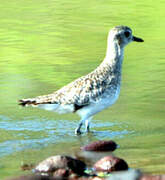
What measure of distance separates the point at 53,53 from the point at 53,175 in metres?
9.53

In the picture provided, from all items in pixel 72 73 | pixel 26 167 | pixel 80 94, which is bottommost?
pixel 26 167

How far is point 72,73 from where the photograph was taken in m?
15.8

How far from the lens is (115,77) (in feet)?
38.5

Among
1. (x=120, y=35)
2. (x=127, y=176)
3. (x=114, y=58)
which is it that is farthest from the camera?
(x=120, y=35)

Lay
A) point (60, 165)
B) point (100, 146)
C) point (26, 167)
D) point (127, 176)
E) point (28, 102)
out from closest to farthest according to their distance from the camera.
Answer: point (127, 176) < point (60, 165) < point (26, 167) < point (100, 146) < point (28, 102)

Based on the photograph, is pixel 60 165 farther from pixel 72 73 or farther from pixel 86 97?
pixel 72 73

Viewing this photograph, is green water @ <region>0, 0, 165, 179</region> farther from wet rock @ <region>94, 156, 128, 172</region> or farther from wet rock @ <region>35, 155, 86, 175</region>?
wet rock @ <region>35, 155, 86, 175</region>

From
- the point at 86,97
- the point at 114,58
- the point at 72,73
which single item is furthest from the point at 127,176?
the point at 72,73

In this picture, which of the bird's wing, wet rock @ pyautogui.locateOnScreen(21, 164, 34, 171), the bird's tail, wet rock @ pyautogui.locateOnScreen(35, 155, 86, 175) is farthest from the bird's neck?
wet rock @ pyautogui.locateOnScreen(35, 155, 86, 175)

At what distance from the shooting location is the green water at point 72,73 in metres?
10.7

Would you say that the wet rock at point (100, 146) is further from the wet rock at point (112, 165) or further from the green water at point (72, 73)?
the wet rock at point (112, 165)

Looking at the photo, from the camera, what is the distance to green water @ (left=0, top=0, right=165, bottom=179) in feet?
35.2

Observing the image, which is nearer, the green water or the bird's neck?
the green water

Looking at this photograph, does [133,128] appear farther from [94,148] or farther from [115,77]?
[94,148]
